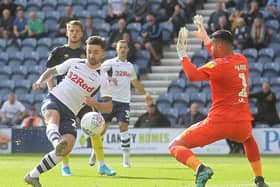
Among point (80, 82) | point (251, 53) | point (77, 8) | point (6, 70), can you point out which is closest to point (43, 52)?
point (6, 70)

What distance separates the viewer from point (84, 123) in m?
12.0

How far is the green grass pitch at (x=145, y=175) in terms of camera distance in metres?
13.5

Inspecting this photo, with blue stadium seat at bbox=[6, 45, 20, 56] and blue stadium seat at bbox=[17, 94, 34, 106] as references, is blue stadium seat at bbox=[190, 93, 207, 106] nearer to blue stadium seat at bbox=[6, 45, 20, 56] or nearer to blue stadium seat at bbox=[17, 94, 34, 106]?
blue stadium seat at bbox=[17, 94, 34, 106]

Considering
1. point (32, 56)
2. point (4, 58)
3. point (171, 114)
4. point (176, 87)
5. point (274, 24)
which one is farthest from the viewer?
point (4, 58)

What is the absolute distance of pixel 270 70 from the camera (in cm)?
2653

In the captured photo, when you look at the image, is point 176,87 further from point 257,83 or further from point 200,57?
point 257,83

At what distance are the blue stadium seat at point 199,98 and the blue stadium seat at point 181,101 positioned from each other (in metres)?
0.14

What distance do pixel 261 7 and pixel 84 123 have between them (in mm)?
17963

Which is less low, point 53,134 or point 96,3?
point 96,3

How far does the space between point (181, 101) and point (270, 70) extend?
2952 millimetres

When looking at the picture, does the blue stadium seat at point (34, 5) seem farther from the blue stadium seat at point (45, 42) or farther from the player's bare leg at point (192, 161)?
the player's bare leg at point (192, 161)

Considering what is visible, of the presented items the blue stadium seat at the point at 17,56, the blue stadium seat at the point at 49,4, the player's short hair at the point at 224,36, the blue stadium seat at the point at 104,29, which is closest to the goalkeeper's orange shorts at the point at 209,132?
the player's short hair at the point at 224,36

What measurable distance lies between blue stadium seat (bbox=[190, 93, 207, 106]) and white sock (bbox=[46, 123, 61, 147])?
48.6 ft

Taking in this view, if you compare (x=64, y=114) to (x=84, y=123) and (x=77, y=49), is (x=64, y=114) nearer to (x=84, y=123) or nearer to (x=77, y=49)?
(x=84, y=123)
